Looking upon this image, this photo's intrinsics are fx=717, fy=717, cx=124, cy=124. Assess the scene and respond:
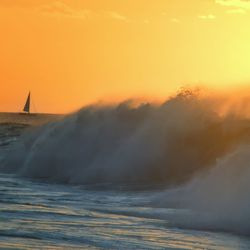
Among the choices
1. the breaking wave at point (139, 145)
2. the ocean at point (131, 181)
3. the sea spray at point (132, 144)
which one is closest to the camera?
the ocean at point (131, 181)

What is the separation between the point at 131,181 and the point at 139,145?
288cm

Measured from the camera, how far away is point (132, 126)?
976 inches

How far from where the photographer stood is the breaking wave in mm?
20484

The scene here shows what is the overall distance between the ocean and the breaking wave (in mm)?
40

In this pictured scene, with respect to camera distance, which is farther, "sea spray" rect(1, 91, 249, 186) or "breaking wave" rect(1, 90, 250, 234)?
"sea spray" rect(1, 91, 249, 186)

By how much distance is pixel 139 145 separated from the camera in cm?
2264

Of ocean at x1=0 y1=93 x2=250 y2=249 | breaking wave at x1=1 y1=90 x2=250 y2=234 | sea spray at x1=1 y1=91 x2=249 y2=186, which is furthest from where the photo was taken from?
sea spray at x1=1 y1=91 x2=249 y2=186

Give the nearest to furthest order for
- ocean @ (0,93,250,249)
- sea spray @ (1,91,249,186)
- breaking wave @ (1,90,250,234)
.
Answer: ocean @ (0,93,250,249) < breaking wave @ (1,90,250,234) < sea spray @ (1,91,249,186)

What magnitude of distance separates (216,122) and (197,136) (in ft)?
4.38

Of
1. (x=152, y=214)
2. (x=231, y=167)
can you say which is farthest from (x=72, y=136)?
(x=152, y=214)

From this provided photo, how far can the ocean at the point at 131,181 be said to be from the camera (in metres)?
10.3

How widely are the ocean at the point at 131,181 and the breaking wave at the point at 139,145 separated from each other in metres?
0.04

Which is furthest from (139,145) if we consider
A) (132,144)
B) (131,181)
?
(131,181)

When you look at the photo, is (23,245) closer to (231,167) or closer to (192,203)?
(192,203)
